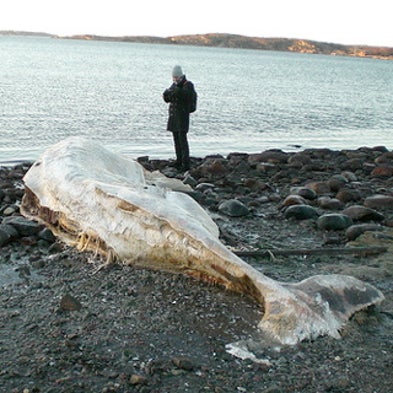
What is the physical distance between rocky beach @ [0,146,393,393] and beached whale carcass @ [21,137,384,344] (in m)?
0.12

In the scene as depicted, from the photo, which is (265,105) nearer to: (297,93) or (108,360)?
(297,93)

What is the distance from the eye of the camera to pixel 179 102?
1189cm

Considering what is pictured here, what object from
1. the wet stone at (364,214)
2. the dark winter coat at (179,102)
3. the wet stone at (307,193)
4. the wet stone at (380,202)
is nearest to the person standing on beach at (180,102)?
the dark winter coat at (179,102)

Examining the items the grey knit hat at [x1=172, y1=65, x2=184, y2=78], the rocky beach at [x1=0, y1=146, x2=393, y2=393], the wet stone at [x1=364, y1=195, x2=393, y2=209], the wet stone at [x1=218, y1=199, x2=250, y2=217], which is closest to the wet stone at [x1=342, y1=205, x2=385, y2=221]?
the rocky beach at [x1=0, y1=146, x2=393, y2=393]

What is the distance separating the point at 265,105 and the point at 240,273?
31219mm

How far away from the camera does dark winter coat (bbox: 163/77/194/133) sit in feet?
38.7

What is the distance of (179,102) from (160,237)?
6.75 meters

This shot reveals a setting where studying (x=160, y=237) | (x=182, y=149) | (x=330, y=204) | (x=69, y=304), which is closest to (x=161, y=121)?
(x=182, y=149)

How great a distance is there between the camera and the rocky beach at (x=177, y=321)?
4.08m

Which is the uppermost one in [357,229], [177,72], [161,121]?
[177,72]

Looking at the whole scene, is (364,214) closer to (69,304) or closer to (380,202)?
(380,202)

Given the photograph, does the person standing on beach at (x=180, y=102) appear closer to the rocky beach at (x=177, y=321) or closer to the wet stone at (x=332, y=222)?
the rocky beach at (x=177, y=321)

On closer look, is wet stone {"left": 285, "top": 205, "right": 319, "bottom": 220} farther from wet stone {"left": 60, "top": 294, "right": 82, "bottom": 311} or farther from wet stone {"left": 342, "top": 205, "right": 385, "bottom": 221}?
wet stone {"left": 60, "top": 294, "right": 82, "bottom": 311}

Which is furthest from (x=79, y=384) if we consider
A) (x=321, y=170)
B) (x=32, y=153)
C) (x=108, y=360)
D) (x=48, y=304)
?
(x=32, y=153)
